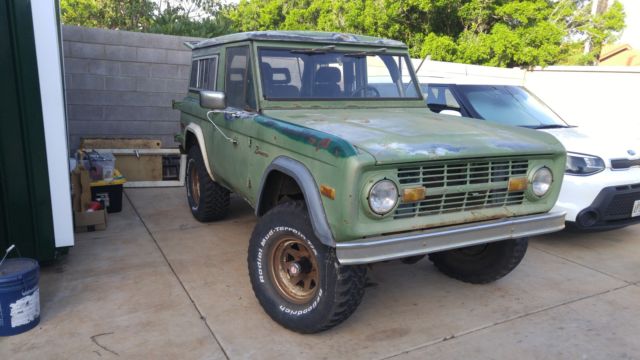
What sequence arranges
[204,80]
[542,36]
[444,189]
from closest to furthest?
[444,189] < [204,80] < [542,36]

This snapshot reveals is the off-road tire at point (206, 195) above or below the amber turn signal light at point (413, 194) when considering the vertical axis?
below

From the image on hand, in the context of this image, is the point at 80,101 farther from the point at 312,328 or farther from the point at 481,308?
the point at 481,308

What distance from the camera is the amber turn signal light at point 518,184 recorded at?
10.0ft

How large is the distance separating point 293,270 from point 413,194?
0.98 m

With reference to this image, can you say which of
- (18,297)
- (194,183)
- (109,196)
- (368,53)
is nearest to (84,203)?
(109,196)

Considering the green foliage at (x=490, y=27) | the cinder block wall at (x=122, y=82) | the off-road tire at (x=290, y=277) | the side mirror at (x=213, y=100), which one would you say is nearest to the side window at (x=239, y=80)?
the side mirror at (x=213, y=100)

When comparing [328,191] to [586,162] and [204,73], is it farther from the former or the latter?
[586,162]

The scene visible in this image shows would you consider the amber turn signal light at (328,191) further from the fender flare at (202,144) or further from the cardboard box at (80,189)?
the cardboard box at (80,189)

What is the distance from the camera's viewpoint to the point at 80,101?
23.5 feet

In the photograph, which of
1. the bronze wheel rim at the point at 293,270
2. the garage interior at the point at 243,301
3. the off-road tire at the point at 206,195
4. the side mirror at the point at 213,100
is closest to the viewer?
the garage interior at the point at 243,301

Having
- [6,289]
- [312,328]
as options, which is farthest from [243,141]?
[6,289]

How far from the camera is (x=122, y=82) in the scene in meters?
7.38

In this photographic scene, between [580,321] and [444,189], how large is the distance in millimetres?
1616

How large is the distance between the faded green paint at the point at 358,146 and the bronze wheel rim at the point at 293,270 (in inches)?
21.0
